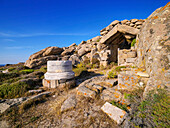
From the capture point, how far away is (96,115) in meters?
2.29

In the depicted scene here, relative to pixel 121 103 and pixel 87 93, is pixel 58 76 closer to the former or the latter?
pixel 87 93

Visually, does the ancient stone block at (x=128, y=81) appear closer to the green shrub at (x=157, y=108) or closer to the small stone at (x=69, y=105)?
the green shrub at (x=157, y=108)

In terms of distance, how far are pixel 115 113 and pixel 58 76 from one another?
3.47 metres

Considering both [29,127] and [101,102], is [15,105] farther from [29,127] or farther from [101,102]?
Result: [101,102]

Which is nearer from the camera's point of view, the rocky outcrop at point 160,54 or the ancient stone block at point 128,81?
the rocky outcrop at point 160,54

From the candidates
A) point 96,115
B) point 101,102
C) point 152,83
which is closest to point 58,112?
point 96,115

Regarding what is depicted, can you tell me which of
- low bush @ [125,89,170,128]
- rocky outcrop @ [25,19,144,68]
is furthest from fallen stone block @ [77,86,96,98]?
rocky outcrop @ [25,19,144,68]

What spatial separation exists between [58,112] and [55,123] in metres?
0.36

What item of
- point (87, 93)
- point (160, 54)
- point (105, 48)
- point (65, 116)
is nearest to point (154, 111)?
point (160, 54)

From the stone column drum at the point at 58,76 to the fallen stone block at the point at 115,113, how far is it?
2.80m

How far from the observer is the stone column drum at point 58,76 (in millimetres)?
4699

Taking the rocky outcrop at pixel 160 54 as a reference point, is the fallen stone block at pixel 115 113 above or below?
below

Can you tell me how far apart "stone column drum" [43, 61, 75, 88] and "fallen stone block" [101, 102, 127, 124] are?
2799 millimetres

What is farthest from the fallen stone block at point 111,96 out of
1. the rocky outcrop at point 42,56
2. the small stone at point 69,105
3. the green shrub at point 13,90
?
the rocky outcrop at point 42,56
